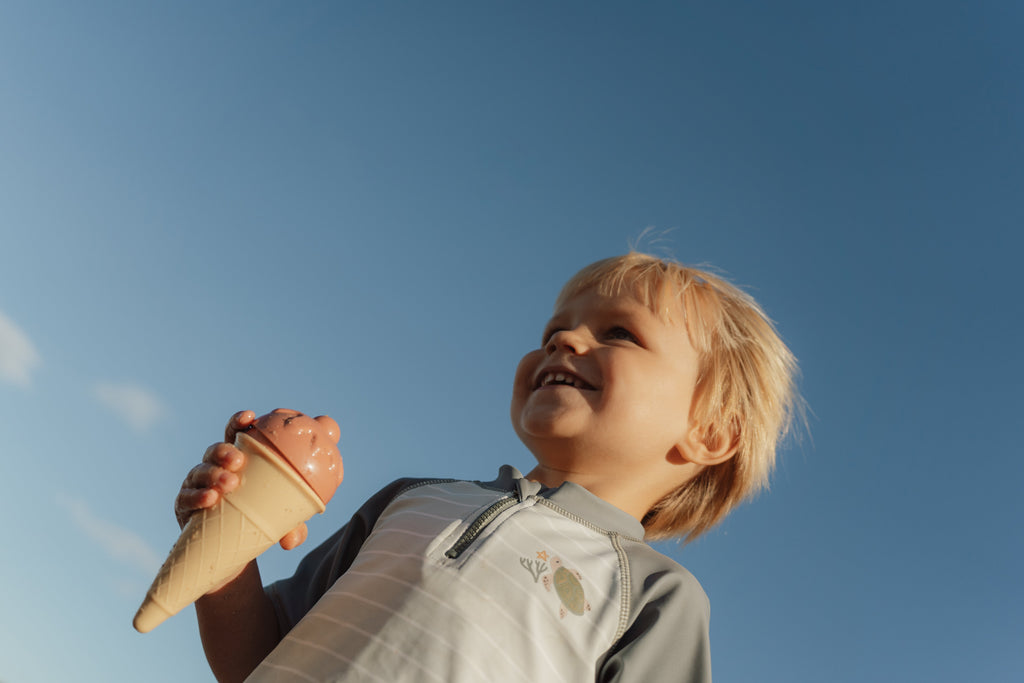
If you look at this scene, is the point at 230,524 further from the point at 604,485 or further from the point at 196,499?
the point at 604,485

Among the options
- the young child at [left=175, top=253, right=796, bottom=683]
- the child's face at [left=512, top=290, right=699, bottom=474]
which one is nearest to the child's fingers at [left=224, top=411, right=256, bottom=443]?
the young child at [left=175, top=253, right=796, bottom=683]

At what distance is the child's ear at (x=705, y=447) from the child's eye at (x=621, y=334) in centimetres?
37

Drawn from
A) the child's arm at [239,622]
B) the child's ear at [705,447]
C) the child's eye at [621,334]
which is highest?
the child's eye at [621,334]

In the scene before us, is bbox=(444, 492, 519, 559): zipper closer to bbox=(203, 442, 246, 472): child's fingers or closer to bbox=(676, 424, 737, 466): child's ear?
bbox=(203, 442, 246, 472): child's fingers

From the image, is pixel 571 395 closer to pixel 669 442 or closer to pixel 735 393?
pixel 669 442

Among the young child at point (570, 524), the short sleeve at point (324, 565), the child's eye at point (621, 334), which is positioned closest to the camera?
the young child at point (570, 524)

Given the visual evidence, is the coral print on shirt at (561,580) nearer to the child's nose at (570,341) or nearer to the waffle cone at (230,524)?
the waffle cone at (230,524)

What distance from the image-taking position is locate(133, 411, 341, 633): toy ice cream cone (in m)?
1.60

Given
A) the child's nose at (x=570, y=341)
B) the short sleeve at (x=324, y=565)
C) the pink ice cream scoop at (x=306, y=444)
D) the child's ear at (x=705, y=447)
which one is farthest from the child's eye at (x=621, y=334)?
the pink ice cream scoop at (x=306, y=444)

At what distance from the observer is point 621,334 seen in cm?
258

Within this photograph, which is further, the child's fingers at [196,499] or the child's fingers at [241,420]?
the child's fingers at [241,420]

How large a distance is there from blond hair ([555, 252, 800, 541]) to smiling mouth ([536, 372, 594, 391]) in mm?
358

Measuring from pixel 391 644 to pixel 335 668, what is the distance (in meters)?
0.13

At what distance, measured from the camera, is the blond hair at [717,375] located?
2.63m
